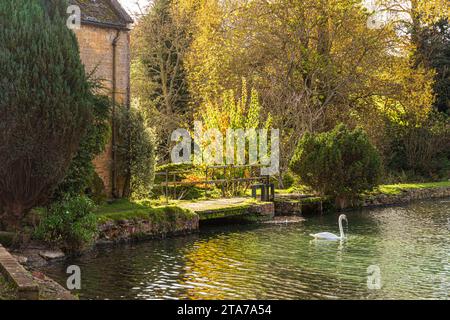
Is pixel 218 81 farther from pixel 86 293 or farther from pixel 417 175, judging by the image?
pixel 86 293

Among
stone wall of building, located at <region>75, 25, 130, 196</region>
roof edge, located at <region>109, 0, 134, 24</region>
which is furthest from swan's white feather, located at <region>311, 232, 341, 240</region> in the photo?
roof edge, located at <region>109, 0, 134, 24</region>

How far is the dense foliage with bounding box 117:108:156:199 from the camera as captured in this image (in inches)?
787

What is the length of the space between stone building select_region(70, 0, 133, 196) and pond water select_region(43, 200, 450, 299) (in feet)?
12.0

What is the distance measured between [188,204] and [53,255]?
23.1ft

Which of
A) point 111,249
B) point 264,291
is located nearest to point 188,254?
point 111,249

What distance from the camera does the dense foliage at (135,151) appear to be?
20.0 meters

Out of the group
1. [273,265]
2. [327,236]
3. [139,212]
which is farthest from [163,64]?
[273,265]

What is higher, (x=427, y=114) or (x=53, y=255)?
(x=427, y=114)

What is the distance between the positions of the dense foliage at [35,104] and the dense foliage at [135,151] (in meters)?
5.06

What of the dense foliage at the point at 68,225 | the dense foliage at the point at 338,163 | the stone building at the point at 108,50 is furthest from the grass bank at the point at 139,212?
the dense foliage at the point at 338,163

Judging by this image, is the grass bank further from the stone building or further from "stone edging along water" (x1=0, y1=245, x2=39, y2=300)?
"stone edging along water" (x1=0, y1=245, x2=39, y2=300)

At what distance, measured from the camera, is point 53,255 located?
14273 mm

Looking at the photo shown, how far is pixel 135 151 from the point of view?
2009 centimetres

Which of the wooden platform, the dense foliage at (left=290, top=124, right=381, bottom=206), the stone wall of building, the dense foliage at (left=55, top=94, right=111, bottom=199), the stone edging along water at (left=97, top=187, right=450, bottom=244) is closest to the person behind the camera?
the dense foliage at (left=55, top=94, right=111, bottom=199)
